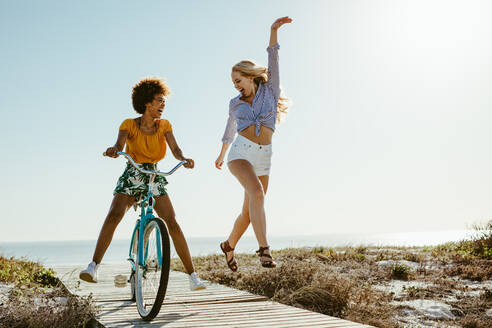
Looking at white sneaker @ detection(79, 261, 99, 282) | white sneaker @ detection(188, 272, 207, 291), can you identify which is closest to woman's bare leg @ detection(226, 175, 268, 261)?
white sneaker @ detection(188, 272, 207, 291)

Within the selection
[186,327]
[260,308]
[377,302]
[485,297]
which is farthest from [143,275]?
[485,297]

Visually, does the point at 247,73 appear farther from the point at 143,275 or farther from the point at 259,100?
the point at 143,275

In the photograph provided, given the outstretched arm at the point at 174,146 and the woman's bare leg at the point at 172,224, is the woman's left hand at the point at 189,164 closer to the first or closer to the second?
the outstretched arm at the point at 174,146

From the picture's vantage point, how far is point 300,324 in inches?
163

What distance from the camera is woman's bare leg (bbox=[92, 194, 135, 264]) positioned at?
4.99 metres

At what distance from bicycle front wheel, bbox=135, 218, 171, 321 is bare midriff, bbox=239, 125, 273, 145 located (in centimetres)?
180

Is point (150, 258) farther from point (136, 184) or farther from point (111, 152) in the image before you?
point (111, 152)

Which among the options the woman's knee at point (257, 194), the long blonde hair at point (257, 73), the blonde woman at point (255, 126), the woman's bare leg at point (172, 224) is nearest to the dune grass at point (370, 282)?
the blonde woman at point (255, 126)

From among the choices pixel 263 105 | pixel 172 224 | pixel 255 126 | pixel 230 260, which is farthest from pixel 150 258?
pixel 263 105

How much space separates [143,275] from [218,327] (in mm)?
1063

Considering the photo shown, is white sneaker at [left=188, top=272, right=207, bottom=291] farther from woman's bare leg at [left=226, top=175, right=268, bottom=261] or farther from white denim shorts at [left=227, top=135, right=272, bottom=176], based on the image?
white denim shorts at [left=227, top=135, right=272, bottom=176]

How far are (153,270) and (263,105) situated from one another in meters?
2.45

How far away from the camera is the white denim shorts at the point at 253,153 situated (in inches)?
228

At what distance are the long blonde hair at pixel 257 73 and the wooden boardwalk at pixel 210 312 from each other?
2.39 metres
